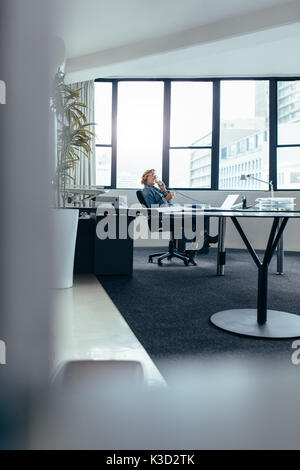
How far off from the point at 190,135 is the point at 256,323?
4.95 metres

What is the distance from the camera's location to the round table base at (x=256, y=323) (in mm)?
2184

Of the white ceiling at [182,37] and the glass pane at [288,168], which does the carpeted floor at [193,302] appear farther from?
the white ceiling at [182,37]

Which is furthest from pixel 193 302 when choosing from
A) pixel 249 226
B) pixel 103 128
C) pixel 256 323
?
pixel 103 128

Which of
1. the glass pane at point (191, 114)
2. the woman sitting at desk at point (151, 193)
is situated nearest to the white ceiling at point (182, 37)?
the glass pane at point (191, 114)

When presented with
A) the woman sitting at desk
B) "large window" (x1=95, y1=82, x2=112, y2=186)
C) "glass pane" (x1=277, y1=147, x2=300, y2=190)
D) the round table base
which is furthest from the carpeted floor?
"large window" (x1=95, y1=82, x2=112, y2=186)

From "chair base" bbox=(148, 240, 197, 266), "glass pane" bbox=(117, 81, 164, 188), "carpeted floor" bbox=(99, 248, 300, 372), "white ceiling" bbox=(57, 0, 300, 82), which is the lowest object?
"carpeted floor" bbox=(99, 248, 300, 372)

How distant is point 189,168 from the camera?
683cm

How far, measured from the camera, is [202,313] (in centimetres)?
268

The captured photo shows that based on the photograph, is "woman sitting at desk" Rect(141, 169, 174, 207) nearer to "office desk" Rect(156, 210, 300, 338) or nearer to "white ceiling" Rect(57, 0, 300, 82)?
"white ceiling" Rect(57, 0, 300, 82)

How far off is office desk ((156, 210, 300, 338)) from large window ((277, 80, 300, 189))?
442 cm

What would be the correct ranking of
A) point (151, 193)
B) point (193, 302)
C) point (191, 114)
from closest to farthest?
point (193, 302) → point (151, 193) → point (191, 114)

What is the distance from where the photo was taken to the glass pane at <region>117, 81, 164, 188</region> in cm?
674

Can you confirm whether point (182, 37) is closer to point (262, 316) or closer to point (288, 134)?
Answer: point (288, 134)

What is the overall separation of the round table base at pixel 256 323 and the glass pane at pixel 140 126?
4.49 metres
